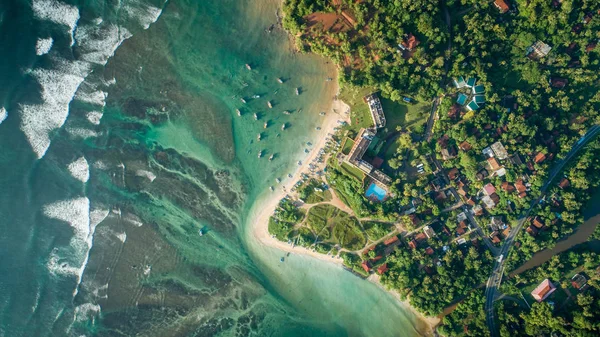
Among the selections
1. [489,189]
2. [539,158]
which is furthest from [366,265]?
[539,158]

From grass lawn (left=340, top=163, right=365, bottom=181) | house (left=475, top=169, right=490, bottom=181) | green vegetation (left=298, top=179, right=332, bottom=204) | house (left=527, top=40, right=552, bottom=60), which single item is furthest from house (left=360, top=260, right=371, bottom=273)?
house (left=527, top=40, right=552, bottom=60)

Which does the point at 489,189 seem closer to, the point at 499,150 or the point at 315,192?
the point at 499,150

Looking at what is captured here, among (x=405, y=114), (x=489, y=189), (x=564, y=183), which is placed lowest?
(x=489, y=189)

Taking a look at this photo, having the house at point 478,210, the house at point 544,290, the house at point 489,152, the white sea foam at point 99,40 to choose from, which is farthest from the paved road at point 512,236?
the white sea foam at point 99,40

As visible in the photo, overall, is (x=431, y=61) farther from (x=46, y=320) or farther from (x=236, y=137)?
(x=46, y=320)

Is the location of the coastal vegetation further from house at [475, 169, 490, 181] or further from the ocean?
the ocean

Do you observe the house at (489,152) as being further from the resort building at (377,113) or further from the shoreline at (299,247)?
the shoreline at (299,247)
